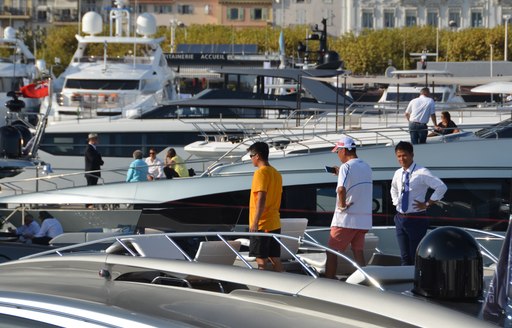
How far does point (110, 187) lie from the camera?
45.5 feet

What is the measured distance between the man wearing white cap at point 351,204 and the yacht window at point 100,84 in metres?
27.1

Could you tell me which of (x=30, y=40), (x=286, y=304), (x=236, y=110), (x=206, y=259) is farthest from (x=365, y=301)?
(x=30, y=40)

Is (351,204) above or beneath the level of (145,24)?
beneath

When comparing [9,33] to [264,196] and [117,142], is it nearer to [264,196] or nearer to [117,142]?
[117,142]

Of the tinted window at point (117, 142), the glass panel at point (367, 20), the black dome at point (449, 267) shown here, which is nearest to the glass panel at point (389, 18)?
the glass panel at point (367, 20)

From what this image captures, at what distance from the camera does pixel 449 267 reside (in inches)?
136

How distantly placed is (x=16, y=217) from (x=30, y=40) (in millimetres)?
72108

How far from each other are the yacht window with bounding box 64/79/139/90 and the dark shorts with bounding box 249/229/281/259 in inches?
1200

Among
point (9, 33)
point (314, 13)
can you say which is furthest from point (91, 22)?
point (314, 13)

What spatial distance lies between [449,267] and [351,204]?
5.86m

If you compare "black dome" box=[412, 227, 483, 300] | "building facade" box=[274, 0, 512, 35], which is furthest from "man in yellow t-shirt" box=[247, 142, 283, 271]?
"building facade" box=[274, 0, 512, 35]

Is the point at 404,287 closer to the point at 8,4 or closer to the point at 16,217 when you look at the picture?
the point at 16,217

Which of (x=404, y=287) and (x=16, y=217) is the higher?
(x=404, y=287)

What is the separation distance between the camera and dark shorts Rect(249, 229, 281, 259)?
5578 mm
